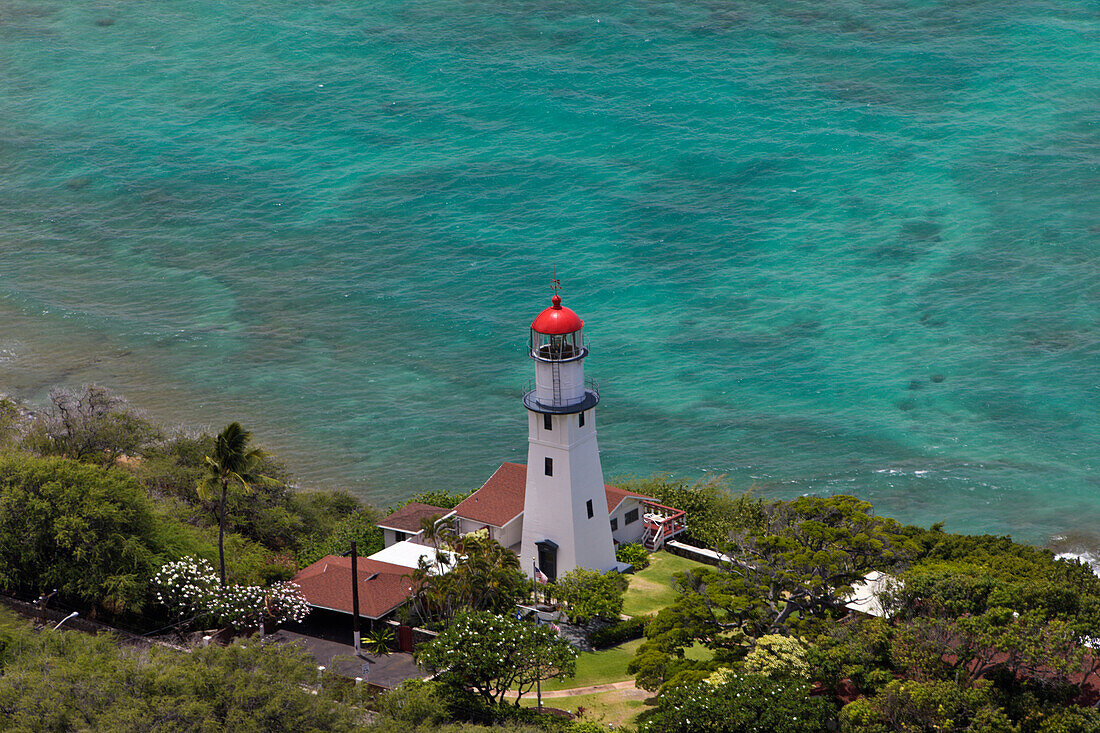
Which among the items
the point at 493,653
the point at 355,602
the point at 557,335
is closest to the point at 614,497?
the point at 557,335

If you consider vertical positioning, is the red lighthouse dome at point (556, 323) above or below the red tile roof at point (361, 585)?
above

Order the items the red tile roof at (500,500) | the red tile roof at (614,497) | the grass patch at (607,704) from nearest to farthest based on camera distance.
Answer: the grass patch at (607,704) → the red tile roof at (500,500) → the red tile roof at (614,497)

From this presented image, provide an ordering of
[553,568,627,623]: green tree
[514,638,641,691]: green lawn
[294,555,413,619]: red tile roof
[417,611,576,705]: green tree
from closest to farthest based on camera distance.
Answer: [417,611,576,705]: green tree < [514,638,641,691]: green lawn < [294,555,413,619]: red tile roof < [553,568,627,623]: green tree

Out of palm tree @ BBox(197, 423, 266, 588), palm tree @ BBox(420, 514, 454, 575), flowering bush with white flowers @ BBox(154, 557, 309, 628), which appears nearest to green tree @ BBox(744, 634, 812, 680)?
palm tree @ BBox(420, 514, 454, 575)

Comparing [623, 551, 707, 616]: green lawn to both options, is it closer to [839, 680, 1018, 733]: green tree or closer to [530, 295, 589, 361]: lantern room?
[530, 295, 589, 361]: lantern room

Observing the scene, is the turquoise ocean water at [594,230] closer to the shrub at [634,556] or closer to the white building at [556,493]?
the white building at [556,493]

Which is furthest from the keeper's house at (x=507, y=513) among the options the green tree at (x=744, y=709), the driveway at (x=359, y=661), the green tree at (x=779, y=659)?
the green tree at (x=744, y=709)

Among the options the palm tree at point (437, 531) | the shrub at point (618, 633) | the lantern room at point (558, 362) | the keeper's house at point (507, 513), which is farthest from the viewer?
the keeper's house at point (507, 513)

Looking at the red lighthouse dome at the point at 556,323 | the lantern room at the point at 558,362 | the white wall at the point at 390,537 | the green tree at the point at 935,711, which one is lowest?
the white wall at the point at 390,537

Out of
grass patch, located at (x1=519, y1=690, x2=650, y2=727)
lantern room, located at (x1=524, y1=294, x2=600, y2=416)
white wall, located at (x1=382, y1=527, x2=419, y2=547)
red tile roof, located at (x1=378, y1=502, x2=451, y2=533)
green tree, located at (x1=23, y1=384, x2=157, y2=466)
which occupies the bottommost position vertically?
grass patch, located at (x1=519, y1=690, x2=650, y2=727)
